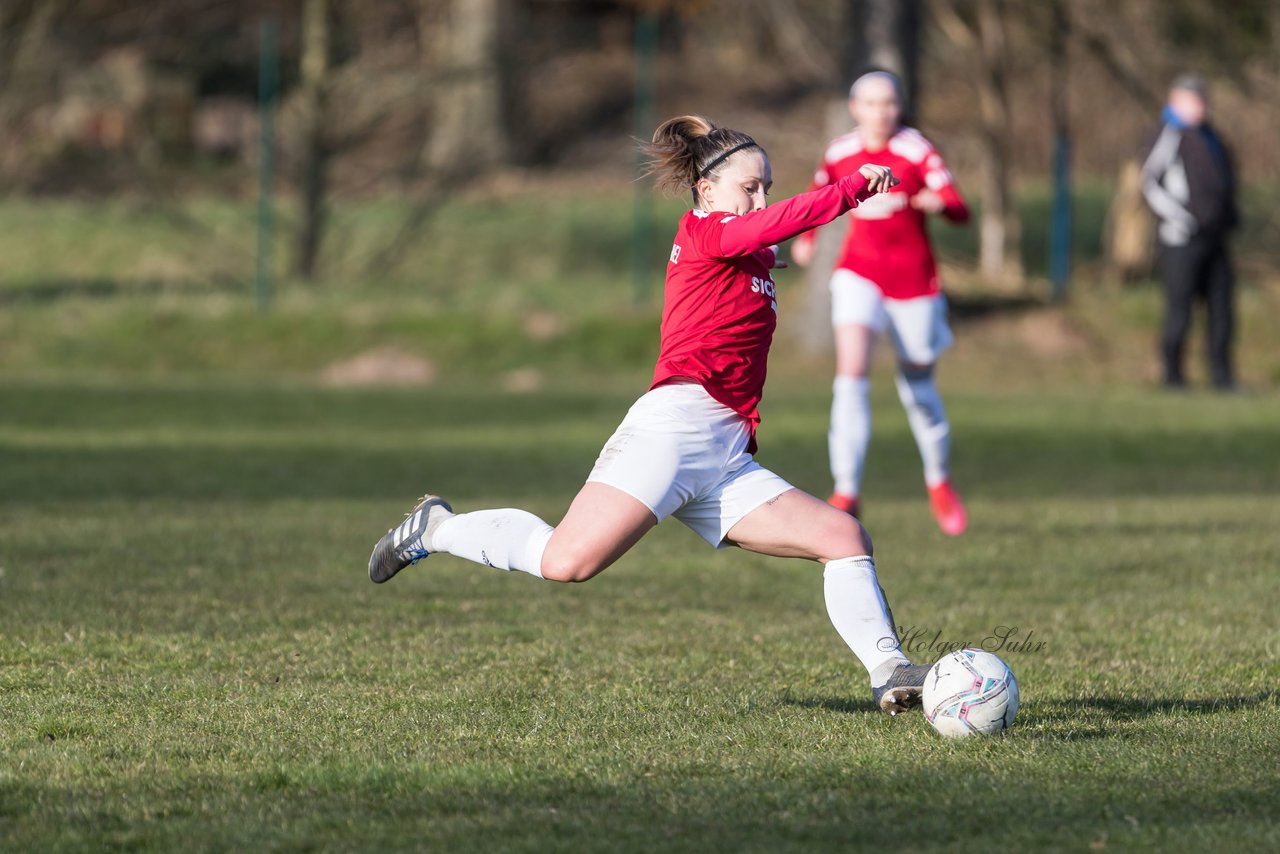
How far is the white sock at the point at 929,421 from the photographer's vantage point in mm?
9875

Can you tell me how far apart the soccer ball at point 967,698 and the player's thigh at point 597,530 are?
889mm

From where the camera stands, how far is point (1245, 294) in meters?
22.5

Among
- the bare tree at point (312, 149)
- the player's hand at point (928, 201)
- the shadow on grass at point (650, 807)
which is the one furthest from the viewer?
the bare tree at point (312, 149)

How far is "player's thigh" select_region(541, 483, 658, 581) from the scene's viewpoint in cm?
538

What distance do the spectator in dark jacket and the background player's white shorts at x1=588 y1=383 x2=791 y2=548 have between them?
1348cm

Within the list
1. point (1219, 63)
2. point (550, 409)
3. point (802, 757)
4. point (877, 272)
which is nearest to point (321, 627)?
point (802, 757)

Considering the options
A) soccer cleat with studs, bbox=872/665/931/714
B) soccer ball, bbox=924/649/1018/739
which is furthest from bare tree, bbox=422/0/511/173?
soccer ball, bbox=924/649/1018/739

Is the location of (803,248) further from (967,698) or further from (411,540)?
(967,698)

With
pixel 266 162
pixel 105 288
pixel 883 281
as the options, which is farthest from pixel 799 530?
pixel 105 288

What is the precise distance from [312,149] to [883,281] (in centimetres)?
1480

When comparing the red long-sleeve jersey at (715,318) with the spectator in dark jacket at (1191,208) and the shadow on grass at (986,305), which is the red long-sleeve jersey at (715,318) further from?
the shadow on grass at (986,305)

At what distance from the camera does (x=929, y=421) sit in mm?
9938

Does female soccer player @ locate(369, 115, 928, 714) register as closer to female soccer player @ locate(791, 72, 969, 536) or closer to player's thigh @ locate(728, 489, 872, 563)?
player's thigh @ locate(728, 489, 872, 563)

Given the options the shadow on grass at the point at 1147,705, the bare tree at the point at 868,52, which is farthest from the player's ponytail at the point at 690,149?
the bare tree at the point at 868,52
